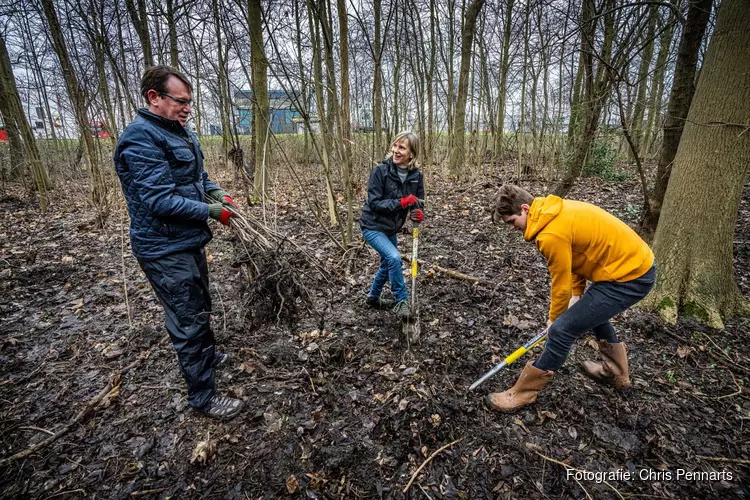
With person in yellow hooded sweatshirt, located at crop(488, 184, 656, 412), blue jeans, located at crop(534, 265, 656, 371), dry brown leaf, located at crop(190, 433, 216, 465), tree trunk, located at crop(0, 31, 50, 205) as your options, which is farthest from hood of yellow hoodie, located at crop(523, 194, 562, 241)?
tree trunk, located at crop(0, 31, 50, 205)

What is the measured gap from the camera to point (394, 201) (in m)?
3.01

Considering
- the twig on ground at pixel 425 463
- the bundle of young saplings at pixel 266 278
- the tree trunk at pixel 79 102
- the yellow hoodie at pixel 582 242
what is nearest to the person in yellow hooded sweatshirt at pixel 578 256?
the yellow hoodie at pixel 582 242

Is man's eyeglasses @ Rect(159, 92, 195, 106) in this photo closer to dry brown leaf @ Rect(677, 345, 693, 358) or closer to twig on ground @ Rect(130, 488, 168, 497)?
twig on ground @ Rect(130, 488, 168, 497)

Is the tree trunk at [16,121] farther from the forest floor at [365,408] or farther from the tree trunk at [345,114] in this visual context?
the tree trunk at [345,114]

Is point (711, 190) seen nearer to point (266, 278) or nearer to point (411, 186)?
point (411, 186)

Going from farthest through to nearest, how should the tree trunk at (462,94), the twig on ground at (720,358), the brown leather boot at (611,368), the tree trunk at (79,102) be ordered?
the tree trunk at (462,94) → the tree trunk at (79,102) → the twig on ground at (720,358) → the brown leather boot at (611,368)

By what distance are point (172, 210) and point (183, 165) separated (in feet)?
1.08

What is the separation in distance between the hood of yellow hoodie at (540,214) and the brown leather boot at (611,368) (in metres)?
1.10

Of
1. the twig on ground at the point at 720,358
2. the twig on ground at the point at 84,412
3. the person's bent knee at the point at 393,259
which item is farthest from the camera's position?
the person's bent knee at the point at 393,259

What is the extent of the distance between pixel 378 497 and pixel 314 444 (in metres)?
0.49

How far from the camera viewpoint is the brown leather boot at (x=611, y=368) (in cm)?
231

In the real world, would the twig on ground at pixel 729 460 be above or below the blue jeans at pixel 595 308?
below

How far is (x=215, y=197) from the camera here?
2432mm

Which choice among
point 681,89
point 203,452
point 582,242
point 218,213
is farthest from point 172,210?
point 681,89
